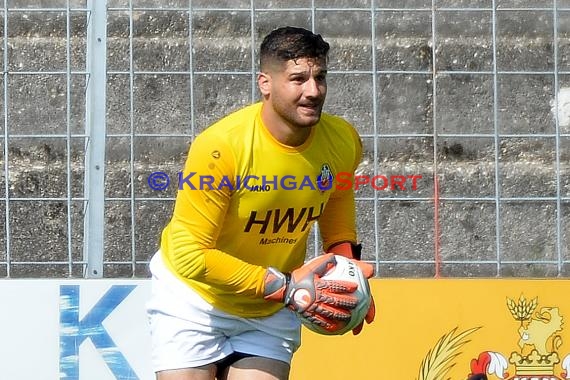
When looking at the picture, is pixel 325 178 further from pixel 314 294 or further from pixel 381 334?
pixel 381 334

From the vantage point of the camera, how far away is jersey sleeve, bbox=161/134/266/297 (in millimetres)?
3939

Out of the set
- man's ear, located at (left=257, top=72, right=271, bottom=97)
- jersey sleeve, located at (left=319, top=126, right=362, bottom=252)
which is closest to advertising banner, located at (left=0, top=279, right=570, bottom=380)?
jersey sleeve, located at (left=319, top=126, right=362, bottom=252)

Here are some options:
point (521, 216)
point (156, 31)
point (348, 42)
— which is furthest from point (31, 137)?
point (521, 216)

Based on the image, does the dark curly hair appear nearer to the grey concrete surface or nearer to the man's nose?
the man's nose

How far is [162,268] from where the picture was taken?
167 inches

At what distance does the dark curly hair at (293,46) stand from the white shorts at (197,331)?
83 cm

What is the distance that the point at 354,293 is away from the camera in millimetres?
4008

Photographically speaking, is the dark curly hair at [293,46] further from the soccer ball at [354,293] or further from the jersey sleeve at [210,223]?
the soccer ball at [354,293]

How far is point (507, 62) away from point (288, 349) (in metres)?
2.59

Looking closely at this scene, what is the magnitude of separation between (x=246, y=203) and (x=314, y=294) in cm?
38

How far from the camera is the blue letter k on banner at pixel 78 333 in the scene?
549 cm

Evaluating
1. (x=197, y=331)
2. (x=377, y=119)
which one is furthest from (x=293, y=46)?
(x=377, y=119)

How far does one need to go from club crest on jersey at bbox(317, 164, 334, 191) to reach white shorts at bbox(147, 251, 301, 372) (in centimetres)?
Result: 46

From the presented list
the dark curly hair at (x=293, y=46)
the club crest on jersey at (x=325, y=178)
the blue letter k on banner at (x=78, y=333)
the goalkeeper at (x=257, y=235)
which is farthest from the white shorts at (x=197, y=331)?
the blue letter k on banner at (x=78, y=333)
